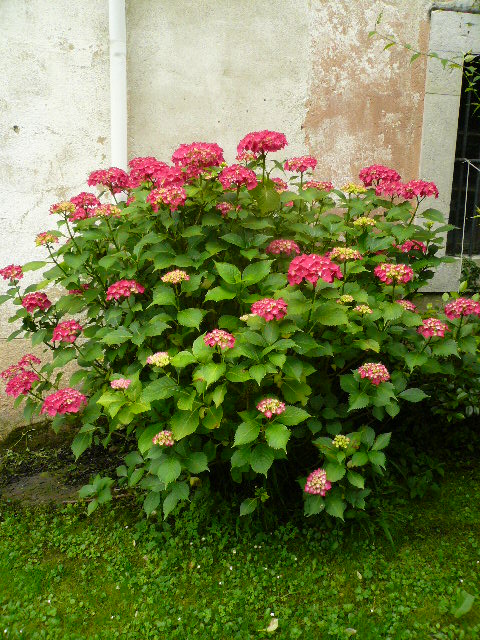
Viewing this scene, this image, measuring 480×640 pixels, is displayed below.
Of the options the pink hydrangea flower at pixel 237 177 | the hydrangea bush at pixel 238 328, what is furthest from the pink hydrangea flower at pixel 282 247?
the pink hydrangea flower at pixel 237 177

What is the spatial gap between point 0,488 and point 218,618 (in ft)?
5.97

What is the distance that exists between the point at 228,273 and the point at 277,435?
2.52ft

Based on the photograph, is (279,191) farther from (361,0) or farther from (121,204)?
(361,0)

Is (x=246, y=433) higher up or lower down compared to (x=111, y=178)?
lower down

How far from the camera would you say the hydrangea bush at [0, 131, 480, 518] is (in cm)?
240

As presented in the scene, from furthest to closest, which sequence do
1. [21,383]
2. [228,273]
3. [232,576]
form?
1. [21,383]
2. [232,576]
3. [228,273]

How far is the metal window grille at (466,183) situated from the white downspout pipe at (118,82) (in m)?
2.60

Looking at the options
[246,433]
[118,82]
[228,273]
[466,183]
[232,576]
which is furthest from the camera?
[466,183]

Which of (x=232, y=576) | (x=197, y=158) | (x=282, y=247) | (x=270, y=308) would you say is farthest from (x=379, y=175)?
(x=232, y=576)

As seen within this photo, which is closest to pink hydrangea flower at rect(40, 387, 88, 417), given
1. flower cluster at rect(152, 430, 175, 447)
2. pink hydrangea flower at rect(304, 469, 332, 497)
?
flower cluster at rect(152, 430, 175, 447)

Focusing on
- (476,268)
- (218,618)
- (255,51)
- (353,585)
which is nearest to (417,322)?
(353,585)

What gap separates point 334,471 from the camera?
2.54 m

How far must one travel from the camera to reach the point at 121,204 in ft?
9.80

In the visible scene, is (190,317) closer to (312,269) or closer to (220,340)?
(220,340)
